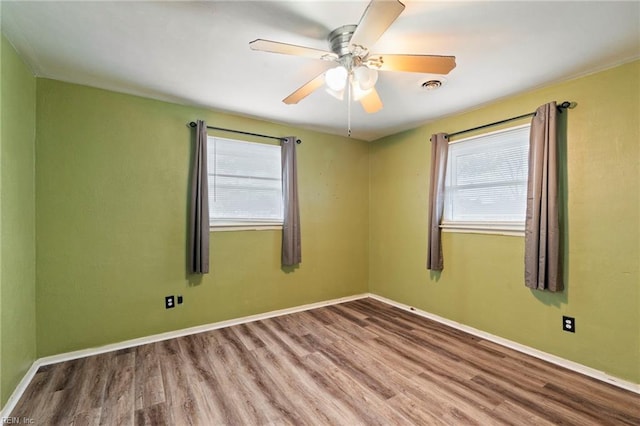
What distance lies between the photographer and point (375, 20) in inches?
53.0

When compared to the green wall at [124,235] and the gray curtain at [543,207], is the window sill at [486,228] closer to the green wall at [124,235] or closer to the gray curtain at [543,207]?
the gray curtain at [543,207]

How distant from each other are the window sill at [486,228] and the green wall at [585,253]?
55 millimetres

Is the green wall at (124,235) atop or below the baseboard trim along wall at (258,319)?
atop

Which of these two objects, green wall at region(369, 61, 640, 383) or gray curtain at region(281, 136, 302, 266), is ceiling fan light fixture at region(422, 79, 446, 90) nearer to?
green wall at region(369, 61, 640, 383)

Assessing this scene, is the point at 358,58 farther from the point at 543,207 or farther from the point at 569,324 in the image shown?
the point at 569,324

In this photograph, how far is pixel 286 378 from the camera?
7.23 feet

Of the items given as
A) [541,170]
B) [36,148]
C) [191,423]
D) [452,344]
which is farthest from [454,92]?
[36,148]

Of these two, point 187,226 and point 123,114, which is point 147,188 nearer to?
point 187,226

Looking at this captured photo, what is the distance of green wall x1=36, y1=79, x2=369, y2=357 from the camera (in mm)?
2428

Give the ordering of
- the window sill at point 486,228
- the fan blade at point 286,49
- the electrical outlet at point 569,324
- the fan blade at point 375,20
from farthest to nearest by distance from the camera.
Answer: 1. the window sill at point 486,228
2. the electrical outlet at point 569,324
3. the fan blade at point 286,49
4. the fan blade at point 375,20

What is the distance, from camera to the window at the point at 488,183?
2.71 meters

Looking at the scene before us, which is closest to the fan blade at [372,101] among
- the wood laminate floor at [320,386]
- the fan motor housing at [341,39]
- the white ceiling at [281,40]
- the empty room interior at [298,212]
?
the empty room interior at [298,212]

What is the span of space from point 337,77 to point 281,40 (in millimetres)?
480

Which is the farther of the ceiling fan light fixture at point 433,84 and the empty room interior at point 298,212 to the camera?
the ceiling fan light fixture at point 433,84
